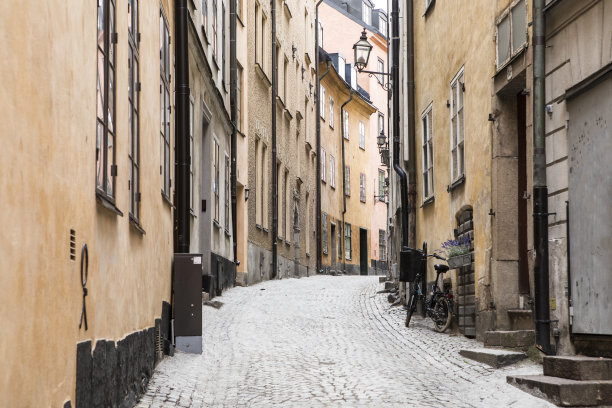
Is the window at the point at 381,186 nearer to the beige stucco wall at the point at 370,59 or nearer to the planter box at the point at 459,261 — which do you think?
the beige stucco wall at the point at 370,59

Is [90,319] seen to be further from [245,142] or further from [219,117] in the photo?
[245,142]

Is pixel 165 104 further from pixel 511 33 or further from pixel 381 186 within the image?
pixel 381 186

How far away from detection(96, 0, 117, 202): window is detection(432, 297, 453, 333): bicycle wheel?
24.5 ft

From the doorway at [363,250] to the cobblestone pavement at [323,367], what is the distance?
1076 inches

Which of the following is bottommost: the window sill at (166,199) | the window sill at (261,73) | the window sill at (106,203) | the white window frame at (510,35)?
the window sill at (106,203)

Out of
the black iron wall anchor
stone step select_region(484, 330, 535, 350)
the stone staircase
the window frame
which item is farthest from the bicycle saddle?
the black iron wall anchor

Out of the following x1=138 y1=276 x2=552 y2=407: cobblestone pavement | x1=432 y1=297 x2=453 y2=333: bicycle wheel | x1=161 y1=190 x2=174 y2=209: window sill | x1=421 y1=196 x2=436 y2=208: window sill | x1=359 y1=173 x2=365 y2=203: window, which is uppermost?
x1=359 y1=173 x2=365 y2=203: window

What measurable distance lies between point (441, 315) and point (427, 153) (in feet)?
12.3

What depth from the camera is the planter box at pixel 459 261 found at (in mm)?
12656

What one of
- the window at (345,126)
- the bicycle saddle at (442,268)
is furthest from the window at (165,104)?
the window at (345,126)

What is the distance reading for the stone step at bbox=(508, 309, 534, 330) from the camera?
35.8ft

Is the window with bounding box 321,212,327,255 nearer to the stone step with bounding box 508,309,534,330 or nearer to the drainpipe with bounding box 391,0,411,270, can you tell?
the drainpipe with bounding box 391,0,411,270

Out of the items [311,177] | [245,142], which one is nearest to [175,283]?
[245,142]

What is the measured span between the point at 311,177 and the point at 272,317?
20.2m
